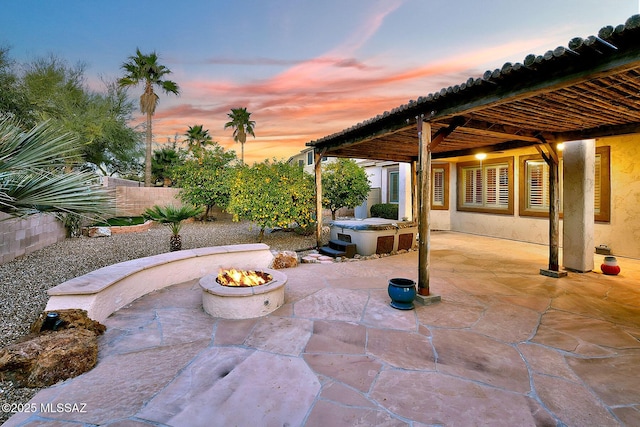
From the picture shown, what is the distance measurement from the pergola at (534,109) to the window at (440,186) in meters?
3.76

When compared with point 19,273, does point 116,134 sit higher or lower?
higher

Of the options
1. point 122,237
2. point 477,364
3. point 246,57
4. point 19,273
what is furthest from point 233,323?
point 246,57

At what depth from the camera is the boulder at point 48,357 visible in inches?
93.4

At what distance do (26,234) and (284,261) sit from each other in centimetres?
583

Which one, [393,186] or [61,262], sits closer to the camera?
[61,262]

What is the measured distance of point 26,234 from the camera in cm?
668

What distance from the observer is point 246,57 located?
10.2 metres

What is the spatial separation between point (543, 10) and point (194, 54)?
400 inches

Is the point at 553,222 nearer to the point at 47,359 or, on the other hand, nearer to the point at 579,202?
the point at 579,202

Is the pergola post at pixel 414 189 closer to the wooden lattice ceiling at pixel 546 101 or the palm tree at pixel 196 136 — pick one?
the wooden lattice ceiling at pixel 546 101

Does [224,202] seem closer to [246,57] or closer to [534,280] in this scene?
[246,57]

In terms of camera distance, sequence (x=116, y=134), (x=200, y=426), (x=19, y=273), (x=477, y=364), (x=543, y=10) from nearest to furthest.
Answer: (x=200, y=426), (x=477, y=364), (x=19, y=273), (x=543, y=10), (x=116, y=134)

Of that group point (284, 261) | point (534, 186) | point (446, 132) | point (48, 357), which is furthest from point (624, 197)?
point (48, 357)

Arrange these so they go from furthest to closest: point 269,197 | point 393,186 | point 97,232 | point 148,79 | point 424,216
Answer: point 148,79, point 393,186, point 97,232, point 269,197, point 424,216
